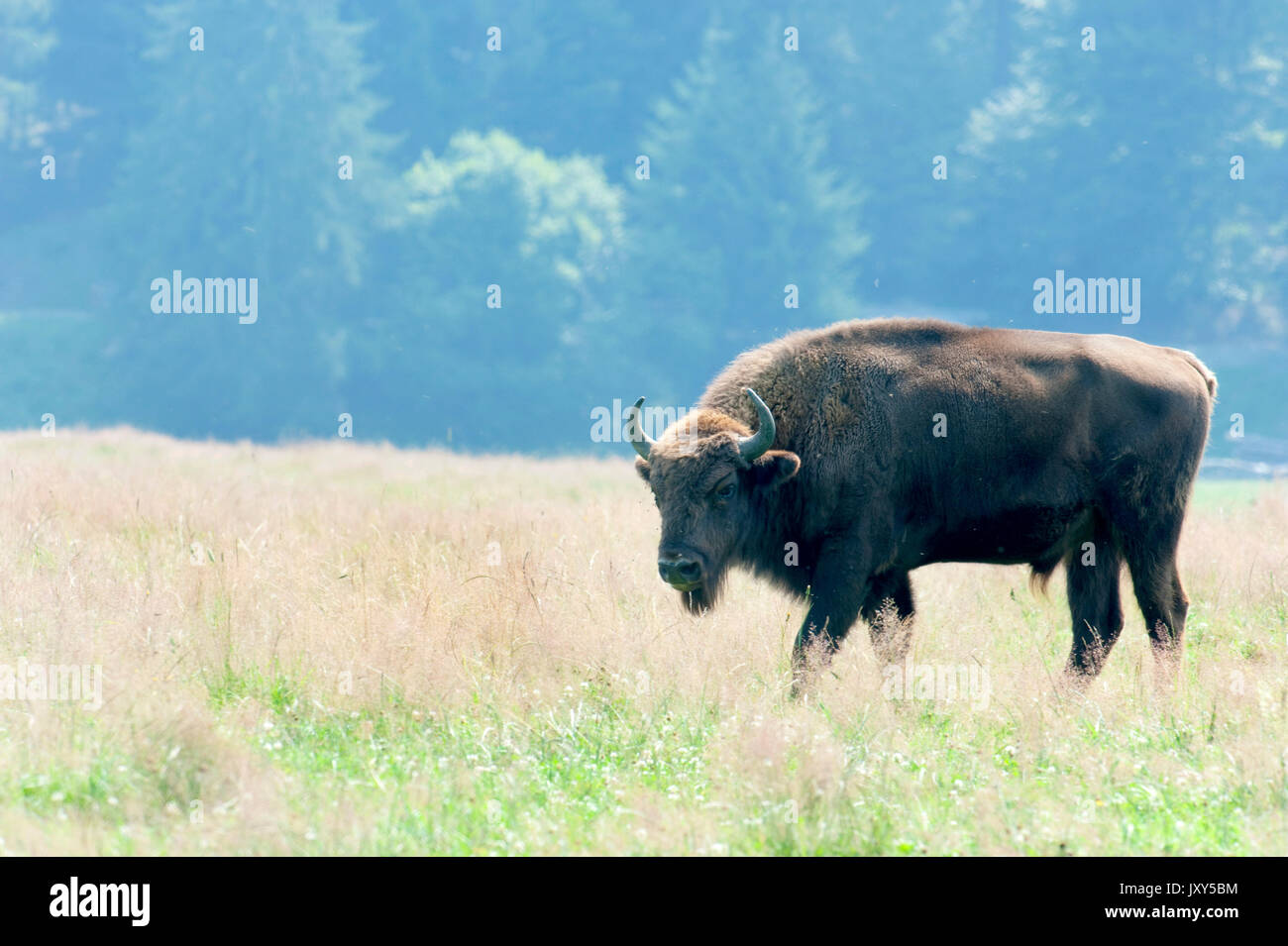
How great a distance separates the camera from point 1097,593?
931cm

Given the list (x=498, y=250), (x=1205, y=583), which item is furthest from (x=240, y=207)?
(x=1205, y=583)

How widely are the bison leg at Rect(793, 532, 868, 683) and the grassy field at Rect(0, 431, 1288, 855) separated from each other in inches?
10.8

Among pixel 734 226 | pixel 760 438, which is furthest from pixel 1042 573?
pixel 734 226

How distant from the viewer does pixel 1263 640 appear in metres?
9.19

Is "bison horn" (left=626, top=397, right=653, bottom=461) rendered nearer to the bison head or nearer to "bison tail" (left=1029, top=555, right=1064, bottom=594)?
the bison head

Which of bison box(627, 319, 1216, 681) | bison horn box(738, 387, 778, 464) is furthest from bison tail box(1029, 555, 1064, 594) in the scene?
bison horn box(738, 387, 778, 464)

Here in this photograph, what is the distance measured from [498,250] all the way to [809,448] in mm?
39679

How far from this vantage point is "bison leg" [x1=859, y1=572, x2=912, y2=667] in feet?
27.7

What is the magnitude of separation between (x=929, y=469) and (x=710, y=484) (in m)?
1.70

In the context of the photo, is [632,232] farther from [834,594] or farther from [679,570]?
[679,570]

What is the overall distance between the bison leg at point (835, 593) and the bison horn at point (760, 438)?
0.86 m

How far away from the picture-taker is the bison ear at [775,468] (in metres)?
8.08

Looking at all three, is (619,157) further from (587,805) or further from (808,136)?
(587,805)

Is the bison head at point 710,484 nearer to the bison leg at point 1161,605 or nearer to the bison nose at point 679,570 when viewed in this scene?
the bison nose at point 679,570
